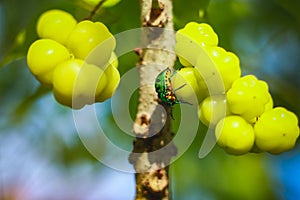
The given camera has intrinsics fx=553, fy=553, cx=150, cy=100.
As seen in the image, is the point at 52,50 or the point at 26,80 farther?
the point at 26,80

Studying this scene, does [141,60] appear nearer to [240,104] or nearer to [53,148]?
[240,104]

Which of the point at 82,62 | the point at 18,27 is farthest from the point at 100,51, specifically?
the point at 18,27

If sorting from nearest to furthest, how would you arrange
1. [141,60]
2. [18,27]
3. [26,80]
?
1. [141,60]
2. [18,27]
3. [26,80]

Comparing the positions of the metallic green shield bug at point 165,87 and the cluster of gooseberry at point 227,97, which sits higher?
the metallic green shield bug at point 165,87
